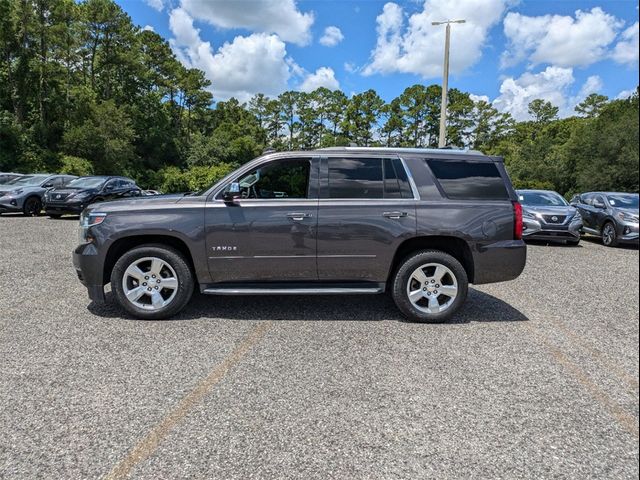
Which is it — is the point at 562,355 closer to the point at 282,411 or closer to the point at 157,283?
the point at 282,411

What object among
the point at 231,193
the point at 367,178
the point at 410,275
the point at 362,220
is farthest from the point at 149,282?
the point at 410,275

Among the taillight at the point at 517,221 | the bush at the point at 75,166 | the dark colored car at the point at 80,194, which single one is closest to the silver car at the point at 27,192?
the dark colored car at the point at 80,194

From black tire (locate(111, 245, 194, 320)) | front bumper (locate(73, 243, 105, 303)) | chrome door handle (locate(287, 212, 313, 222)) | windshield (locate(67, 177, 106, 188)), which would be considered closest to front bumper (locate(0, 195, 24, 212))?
windshield (locate(67, 177, 106, 188))

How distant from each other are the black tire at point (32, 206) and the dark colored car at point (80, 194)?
1112 mm

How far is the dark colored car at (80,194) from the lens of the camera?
47.8ft

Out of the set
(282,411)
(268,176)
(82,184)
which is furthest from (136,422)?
(82,184)

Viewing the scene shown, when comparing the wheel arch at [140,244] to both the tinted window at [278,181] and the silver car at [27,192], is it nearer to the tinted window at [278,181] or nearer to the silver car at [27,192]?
the tinted window at [278,181]

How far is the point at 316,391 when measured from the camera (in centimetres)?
330

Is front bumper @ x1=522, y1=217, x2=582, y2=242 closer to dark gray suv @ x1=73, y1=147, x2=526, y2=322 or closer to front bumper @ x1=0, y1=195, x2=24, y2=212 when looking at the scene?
dark gray suv @ x1=73, y1=147, x2=526, y2=322

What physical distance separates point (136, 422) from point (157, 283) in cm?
214

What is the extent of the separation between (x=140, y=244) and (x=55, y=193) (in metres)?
12.1

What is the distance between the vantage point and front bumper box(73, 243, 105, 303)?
4.73 m

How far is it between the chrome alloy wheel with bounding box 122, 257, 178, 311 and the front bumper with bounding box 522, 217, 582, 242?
830 centimetres

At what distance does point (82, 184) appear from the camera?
1559 centimetres
